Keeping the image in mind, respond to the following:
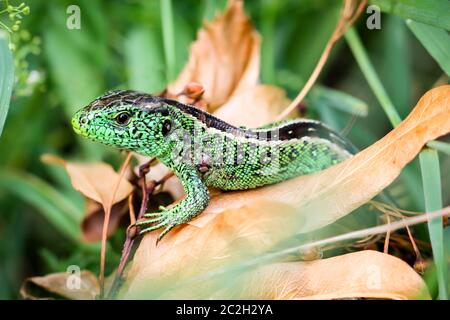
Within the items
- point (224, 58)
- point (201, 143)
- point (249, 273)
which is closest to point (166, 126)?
point (201, 143)

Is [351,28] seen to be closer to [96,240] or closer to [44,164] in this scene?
[96,240]

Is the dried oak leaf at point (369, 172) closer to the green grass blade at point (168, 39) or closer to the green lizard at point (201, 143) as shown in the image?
the green lizard at point (201, 143)

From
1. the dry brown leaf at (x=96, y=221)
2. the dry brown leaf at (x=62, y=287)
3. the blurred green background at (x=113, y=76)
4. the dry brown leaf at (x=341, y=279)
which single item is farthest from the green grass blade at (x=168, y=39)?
the dry brown leaf at (x=341, y=279)

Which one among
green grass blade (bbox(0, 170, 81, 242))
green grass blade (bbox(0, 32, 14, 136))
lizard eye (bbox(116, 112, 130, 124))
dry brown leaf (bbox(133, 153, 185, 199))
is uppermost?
green grass blade (bbox(0, 32, 14, 136))

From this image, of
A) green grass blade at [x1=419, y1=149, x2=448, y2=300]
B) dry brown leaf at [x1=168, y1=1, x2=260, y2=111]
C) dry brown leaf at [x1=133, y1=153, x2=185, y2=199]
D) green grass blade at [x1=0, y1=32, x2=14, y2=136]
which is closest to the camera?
green grass blade at [x1=419, y1=149, x2=448, y2=300]

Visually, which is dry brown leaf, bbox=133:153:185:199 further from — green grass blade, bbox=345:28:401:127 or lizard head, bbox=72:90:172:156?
green grass blade, bbox=345:28:401:127

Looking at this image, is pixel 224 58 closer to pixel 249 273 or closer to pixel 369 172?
pixel 369 172

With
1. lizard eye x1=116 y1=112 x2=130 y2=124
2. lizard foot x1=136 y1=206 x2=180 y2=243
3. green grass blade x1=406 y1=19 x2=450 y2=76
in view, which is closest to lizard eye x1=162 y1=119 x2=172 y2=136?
lizard eye x1=116 y1=112 x2=130 y2=124
